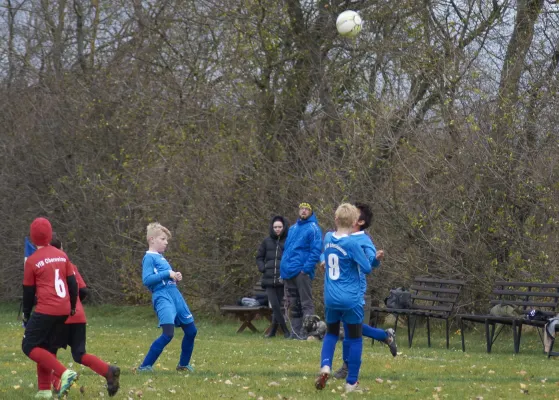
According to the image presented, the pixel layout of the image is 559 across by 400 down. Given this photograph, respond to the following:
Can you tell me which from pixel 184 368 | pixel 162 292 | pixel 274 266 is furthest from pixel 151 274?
pixel 274 266

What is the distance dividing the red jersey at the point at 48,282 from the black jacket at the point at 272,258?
783 cm

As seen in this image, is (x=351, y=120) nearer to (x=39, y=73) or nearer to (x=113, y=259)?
(x=113, y=259)

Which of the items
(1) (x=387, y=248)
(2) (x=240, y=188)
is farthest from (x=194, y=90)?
(1) (x=387, y=248)

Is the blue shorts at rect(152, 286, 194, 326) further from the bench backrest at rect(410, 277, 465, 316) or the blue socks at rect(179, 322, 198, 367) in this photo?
the bench backrest at rect(410, 277, 465, 316)

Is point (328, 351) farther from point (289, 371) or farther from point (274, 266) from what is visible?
point (274, 266)

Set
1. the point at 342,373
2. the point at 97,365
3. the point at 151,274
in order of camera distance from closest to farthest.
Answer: the point at 97,365 → the point at 342,373 → the point at 151,274

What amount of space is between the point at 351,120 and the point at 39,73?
36.6 ft

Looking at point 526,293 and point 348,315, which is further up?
point 526,293

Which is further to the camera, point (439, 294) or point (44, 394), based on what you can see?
point (439, 294)

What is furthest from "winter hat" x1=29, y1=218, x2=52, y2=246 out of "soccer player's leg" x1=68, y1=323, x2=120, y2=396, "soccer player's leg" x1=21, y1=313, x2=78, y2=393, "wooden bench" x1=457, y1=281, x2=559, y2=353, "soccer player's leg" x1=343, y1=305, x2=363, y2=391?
"wooden bench" x1=457, y1=281, x2=559, y2=353

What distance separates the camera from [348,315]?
31.4ft

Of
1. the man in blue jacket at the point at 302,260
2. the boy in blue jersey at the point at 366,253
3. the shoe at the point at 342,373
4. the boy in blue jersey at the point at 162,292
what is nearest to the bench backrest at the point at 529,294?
the man in blue jacket at the point at 302,260

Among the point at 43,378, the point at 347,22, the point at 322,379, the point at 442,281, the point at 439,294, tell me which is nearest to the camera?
the point at 43,378

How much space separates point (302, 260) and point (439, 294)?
215cm
